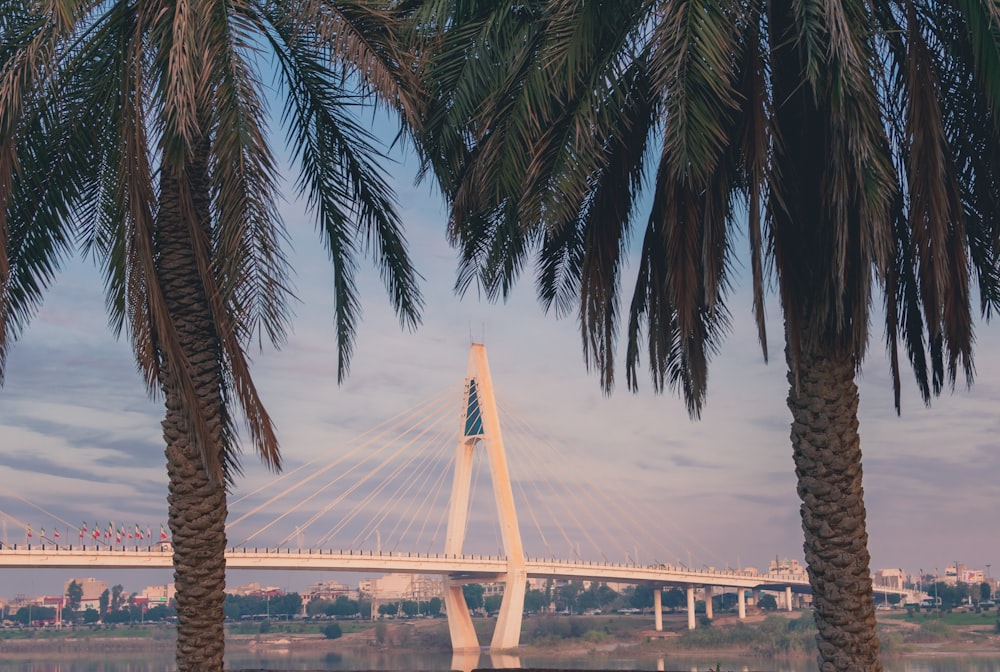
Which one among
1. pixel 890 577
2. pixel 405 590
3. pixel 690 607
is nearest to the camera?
pixel 690 607

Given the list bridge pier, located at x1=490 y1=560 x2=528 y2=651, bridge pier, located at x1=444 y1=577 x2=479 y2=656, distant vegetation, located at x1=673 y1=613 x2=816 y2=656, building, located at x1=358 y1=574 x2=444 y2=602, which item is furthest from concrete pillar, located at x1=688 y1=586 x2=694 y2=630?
building, located at x1=358 y1=574 x2=444 y2=602

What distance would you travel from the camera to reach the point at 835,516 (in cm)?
984

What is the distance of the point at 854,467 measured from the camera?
32.6ft

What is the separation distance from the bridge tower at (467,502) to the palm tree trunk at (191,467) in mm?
48132

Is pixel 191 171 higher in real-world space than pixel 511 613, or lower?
higher

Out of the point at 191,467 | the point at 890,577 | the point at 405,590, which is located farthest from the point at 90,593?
the point at 191,467

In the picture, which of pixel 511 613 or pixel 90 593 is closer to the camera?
pixel 511 613

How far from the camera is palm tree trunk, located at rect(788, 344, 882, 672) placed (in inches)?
388

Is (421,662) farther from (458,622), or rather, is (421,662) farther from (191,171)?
(191,171)

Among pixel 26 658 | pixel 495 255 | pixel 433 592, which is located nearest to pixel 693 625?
pixel 433 592

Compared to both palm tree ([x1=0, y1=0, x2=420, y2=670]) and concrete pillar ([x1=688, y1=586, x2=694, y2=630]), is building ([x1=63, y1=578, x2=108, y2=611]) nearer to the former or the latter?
concrete pillar ([x1=688, y1=586, x2=694, y2=630])

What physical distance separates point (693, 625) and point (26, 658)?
1911 inches

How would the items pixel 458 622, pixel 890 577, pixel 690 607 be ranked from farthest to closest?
pixel 890 577, pixel 690 607, pixel 458 622

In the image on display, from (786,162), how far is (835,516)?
2995 millimetres
